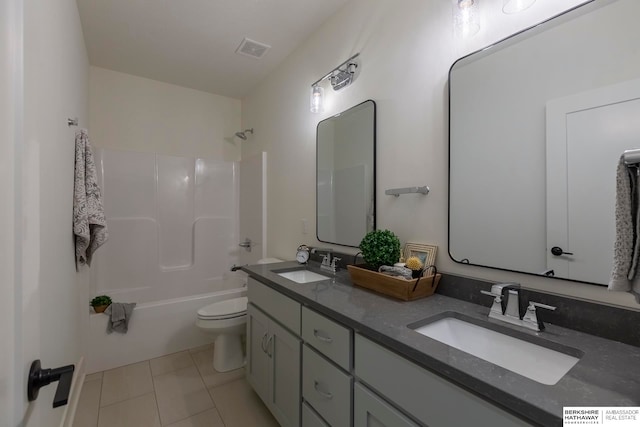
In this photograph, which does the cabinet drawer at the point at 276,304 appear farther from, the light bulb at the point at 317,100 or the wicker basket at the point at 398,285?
the light bulb at the point at 317,100

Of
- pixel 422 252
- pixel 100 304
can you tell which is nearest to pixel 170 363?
pixel 100 304

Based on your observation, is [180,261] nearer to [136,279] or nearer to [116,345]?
[136,279]

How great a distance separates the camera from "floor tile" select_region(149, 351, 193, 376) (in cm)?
236

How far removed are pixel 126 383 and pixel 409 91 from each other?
9.18 feet

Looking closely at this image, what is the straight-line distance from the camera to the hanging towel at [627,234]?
A: 0.63m

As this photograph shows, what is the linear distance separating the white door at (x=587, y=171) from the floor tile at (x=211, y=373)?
86.8 inches

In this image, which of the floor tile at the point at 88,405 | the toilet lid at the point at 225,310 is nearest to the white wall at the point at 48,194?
the floor tile at the point at 88,405

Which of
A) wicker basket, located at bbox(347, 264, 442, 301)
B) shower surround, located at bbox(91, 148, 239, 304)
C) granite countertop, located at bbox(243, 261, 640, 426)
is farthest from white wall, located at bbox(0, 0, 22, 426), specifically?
shower surround, located at bbox(91, 148, 239, 304)

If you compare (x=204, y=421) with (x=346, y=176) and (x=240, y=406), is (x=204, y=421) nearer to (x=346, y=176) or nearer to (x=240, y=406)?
(x=240, y=406)

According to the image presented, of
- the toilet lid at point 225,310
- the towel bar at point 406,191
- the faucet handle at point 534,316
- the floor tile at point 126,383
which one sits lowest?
the floor tile at point 126,383

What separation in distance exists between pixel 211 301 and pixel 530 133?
2.80 meters

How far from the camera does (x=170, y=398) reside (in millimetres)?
1985

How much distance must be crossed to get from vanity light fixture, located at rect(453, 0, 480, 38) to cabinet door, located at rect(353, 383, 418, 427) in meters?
1.49

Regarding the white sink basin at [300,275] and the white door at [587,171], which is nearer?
the white door at [587,171]
